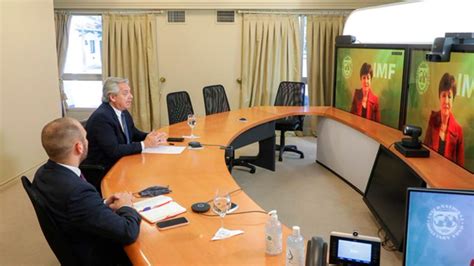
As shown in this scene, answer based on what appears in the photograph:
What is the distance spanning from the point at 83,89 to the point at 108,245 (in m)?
5.66

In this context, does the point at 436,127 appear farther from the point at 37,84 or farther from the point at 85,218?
the point at 37,84

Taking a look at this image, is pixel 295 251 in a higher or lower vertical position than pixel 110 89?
lower

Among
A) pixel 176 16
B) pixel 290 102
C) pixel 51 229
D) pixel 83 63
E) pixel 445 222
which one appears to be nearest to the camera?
pixel 445 222

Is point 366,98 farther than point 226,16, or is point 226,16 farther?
point 226,16

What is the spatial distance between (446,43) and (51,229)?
2894 millimetres

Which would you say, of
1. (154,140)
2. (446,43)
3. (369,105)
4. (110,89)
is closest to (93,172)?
(154,140)

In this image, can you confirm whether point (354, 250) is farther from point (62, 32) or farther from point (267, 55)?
point (62, 32)

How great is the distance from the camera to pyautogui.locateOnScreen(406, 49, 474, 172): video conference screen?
2924mm

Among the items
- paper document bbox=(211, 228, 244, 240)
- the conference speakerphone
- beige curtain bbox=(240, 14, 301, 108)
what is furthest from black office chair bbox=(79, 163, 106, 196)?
beige curtain bbox=(240, 14, 301, 108)

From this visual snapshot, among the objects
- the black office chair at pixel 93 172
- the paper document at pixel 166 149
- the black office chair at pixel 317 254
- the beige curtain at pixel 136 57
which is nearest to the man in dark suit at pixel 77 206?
the black office chair at pixel 317 254

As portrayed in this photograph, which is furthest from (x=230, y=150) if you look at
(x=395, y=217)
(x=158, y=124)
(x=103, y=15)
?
(x=103, y=15)

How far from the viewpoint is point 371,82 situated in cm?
458

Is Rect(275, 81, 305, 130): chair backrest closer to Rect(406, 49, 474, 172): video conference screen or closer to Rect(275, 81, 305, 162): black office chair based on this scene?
Rect(275, 81, 305, 162): black office chair

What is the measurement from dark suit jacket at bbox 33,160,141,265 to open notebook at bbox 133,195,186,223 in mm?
128
